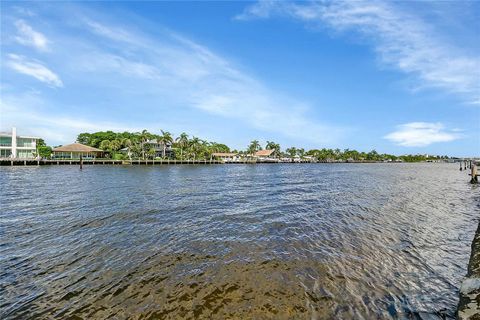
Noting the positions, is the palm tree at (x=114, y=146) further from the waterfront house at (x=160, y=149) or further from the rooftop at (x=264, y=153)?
the rooftop at (x=264, y=153)

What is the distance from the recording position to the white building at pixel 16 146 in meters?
90.4

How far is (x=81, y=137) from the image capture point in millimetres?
136875

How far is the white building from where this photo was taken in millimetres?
90438

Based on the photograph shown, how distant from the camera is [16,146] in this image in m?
92.5

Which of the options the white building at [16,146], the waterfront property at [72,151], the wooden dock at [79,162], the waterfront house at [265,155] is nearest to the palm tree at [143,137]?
the wooden dock at [79,162]

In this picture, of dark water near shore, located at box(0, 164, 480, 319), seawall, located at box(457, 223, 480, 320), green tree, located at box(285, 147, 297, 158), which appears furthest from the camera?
green tree, located at box(285, 147, 297, 158)

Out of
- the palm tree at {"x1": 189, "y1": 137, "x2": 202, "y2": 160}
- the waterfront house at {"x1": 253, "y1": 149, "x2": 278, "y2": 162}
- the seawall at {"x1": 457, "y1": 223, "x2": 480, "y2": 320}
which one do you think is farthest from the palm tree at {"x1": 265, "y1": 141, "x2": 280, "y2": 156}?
the seawall at {"x1": 457, "y1": 223, "x2": 480, "y2": 320}

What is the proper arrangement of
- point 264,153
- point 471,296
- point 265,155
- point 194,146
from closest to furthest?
point 471,296 < point 194,146 < point 265,155 < point 264,153

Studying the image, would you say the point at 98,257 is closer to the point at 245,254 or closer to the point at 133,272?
the point at 133,272

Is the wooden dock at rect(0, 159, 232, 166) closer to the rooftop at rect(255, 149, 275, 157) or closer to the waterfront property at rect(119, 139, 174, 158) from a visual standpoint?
the waterfront property at rect(119, 139, 174, 158)

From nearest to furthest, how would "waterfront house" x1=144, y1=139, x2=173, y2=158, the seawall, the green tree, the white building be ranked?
1. the seawall
2. the white building
3. "waterfront house" x1=144, y1=139, x2=173, y2=158
4. the green tree

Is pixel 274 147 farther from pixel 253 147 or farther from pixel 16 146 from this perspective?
pixel 16 146

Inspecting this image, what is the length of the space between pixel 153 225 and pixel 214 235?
393cm

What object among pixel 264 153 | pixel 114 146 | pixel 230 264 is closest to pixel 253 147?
pixel 264 153
